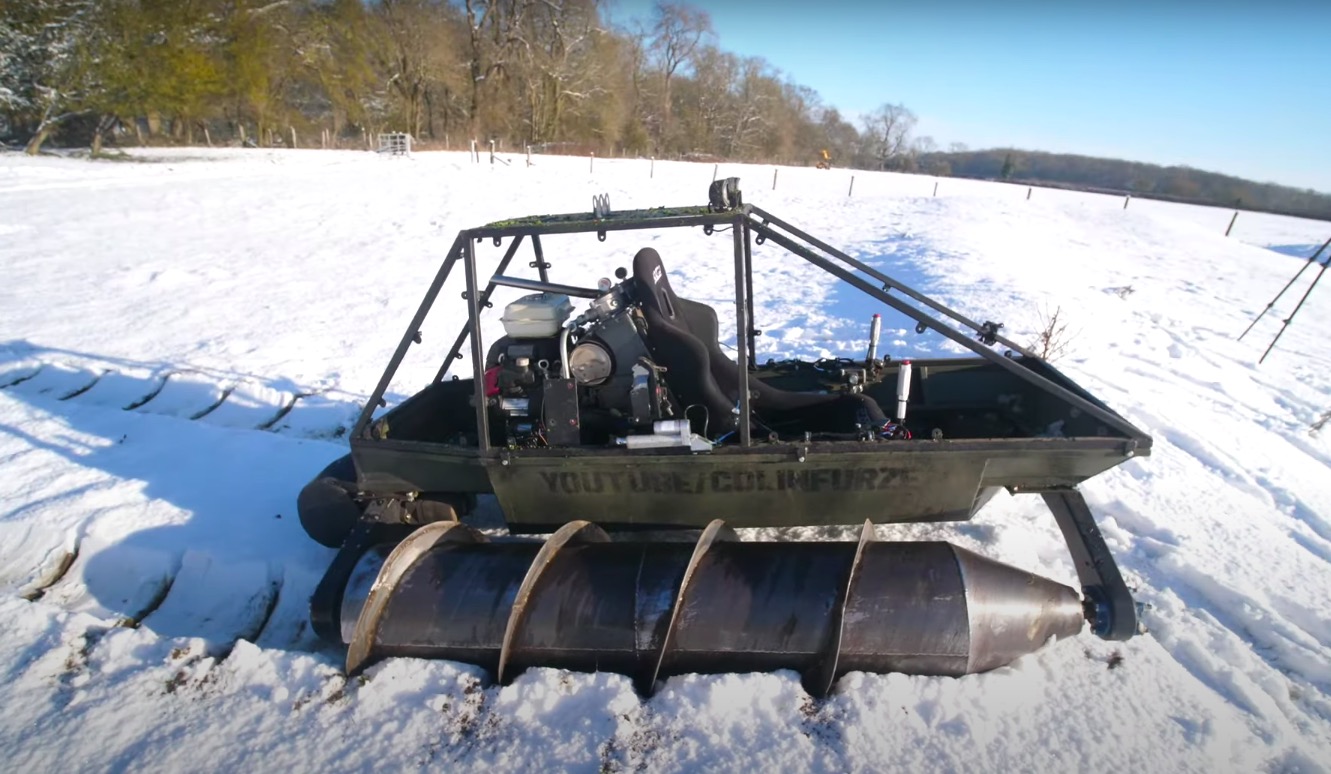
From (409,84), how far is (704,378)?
39195 mm

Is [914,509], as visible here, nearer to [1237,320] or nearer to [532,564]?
[532,564]

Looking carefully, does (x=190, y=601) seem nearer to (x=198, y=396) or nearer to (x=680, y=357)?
(x=680, y=357)

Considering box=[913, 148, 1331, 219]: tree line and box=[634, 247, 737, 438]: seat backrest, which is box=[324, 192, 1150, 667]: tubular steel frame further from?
box=[913, 148, 1331, 219]: tree line

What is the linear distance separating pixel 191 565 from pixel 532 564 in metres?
2.16

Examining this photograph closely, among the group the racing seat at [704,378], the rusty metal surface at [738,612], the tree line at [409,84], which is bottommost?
the rusty metal surface at [738,612]

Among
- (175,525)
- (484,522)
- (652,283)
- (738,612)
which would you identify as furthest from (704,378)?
(175,525)

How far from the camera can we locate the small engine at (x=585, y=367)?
3.54 metres

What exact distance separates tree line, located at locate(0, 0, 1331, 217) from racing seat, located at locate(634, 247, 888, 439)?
2783 centimetres

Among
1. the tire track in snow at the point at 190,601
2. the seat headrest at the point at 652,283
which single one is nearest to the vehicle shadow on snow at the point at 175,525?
the tire track in snow at the point at 190,601

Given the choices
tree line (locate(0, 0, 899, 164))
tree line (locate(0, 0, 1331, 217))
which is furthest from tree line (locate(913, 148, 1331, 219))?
tree line (locate(0, 0, 899, 164))

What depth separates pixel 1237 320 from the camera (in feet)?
34.6

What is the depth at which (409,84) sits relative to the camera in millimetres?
36844

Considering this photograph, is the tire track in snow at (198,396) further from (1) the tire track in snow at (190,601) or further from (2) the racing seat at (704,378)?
(2) the racing seat at (704,378)

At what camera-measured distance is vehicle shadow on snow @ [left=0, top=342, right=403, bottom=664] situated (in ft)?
11.4
